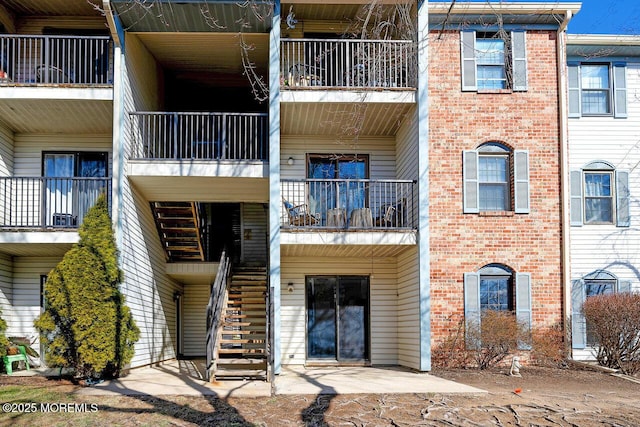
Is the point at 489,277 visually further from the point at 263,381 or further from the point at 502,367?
the point at 263,381

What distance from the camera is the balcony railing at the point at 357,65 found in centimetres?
1291

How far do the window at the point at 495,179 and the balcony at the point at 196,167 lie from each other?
15.1 feet

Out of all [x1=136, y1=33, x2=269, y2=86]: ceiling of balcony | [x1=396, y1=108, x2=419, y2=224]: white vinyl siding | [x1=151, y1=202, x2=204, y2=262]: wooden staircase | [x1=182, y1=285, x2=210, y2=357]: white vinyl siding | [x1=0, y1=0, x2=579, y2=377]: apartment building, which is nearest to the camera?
[x1=0, y1=0, x2=579, y2=377]: apartment building

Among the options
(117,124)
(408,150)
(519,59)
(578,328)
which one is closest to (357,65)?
(408,150)

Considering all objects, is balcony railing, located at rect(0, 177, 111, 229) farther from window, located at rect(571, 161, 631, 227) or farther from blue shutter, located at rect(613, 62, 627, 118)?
blue shutter, located at rect(613, 62, 627, 118)

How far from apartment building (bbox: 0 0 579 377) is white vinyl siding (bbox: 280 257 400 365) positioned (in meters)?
0.03

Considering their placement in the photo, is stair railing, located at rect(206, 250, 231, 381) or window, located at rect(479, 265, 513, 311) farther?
window, located at rect(479, 265, 513, 311)

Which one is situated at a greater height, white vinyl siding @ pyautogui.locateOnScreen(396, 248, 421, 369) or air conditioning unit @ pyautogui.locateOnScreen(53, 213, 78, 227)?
air conditioning unit @ pyautogui.locateOnScreen(53, 213, 78, 227)

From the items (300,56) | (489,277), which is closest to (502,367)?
(489,277)

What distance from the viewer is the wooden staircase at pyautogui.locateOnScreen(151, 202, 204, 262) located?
1468cm

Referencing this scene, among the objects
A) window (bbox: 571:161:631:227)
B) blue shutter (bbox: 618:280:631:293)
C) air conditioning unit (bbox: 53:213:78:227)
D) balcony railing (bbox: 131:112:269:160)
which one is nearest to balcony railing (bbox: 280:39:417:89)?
balcony railing (bbox: 131:112:269:160)

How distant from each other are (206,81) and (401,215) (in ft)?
21.9

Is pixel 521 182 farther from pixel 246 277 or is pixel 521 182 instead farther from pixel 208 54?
pixel 208 54

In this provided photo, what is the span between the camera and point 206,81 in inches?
658
